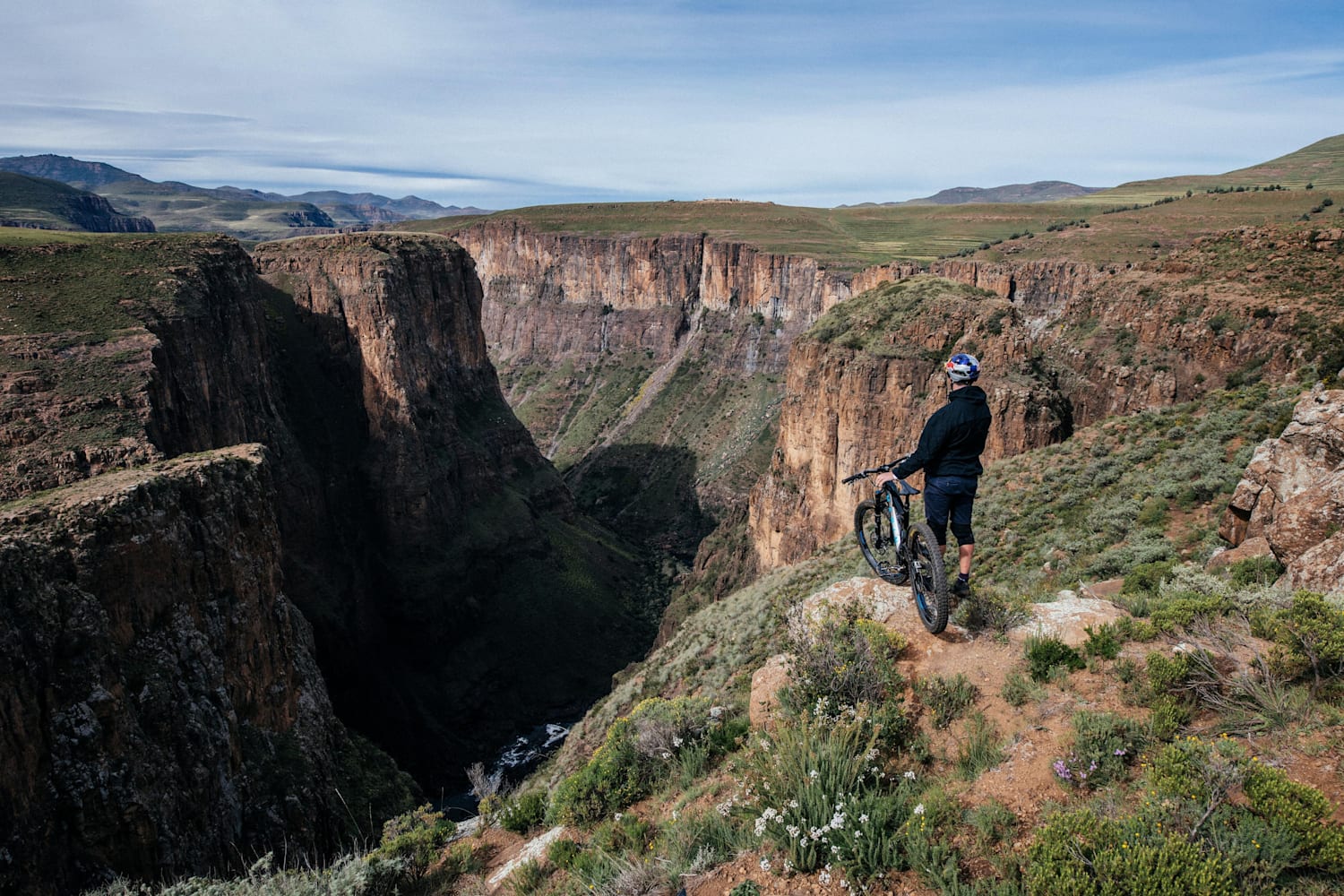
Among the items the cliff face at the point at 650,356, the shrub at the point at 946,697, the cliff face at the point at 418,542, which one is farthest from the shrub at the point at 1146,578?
the cliff face at the point at 650,356

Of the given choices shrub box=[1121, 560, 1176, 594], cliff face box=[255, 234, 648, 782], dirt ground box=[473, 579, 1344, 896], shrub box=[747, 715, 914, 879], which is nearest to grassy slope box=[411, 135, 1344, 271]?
cliff face box=[255, 234, 648, 782]

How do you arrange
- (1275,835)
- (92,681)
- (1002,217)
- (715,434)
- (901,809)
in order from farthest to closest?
(1002,217) → (715,434) → (92,681) → (901,809) → (1275,835)

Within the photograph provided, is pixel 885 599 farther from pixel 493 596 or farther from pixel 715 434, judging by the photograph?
pixel 715 434

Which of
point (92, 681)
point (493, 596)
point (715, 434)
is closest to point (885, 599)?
point (92, 681)

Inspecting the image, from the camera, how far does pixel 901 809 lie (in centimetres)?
674

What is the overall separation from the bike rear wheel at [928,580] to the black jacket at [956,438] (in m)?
0.84

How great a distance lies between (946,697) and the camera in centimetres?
823

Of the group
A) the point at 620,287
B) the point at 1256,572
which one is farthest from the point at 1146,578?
the point at 620,287

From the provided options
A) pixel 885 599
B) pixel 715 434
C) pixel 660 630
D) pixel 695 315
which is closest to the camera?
pixel 885 599

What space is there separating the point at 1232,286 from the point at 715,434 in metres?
74.1

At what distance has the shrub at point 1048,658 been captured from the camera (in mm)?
8312

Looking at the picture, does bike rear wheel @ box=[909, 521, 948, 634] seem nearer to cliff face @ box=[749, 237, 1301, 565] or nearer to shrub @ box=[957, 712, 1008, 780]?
shrub @ box=[957, 712, 1008, 780]

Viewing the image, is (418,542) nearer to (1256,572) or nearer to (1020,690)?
(1020,690)

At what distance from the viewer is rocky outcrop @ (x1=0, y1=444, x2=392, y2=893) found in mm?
17219
